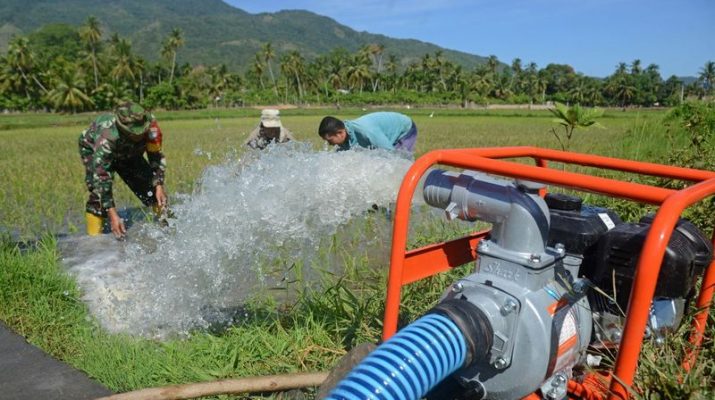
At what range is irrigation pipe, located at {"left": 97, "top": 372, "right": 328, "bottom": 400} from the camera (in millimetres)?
2181

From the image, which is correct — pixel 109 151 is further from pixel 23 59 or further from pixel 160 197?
pixel 23 59

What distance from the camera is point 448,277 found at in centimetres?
335

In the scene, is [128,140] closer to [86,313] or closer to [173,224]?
[173,224]

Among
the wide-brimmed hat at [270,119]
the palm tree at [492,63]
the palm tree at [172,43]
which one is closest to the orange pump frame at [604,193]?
the wide-brimmed hat at [270,119]

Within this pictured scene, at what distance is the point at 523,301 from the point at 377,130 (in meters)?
3.63

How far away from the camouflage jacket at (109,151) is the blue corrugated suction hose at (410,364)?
153 inches

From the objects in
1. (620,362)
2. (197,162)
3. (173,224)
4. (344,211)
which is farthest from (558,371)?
(197,162)

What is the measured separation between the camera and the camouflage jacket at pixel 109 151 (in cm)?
469

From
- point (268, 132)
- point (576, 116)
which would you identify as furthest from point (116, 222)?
point (576, 116)

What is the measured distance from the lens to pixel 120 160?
5.24 metres

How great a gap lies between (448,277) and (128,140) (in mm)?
3341

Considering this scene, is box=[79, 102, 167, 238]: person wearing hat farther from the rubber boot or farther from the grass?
the grass

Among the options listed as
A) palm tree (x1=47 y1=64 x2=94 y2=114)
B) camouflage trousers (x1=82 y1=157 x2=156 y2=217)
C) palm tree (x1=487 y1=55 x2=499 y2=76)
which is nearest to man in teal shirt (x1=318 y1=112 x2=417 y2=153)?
camouflage trousers (x1=82 y1=157 x2=156 y2=217)

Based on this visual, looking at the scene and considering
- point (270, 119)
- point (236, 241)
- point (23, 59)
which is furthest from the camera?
point (23, 59)
